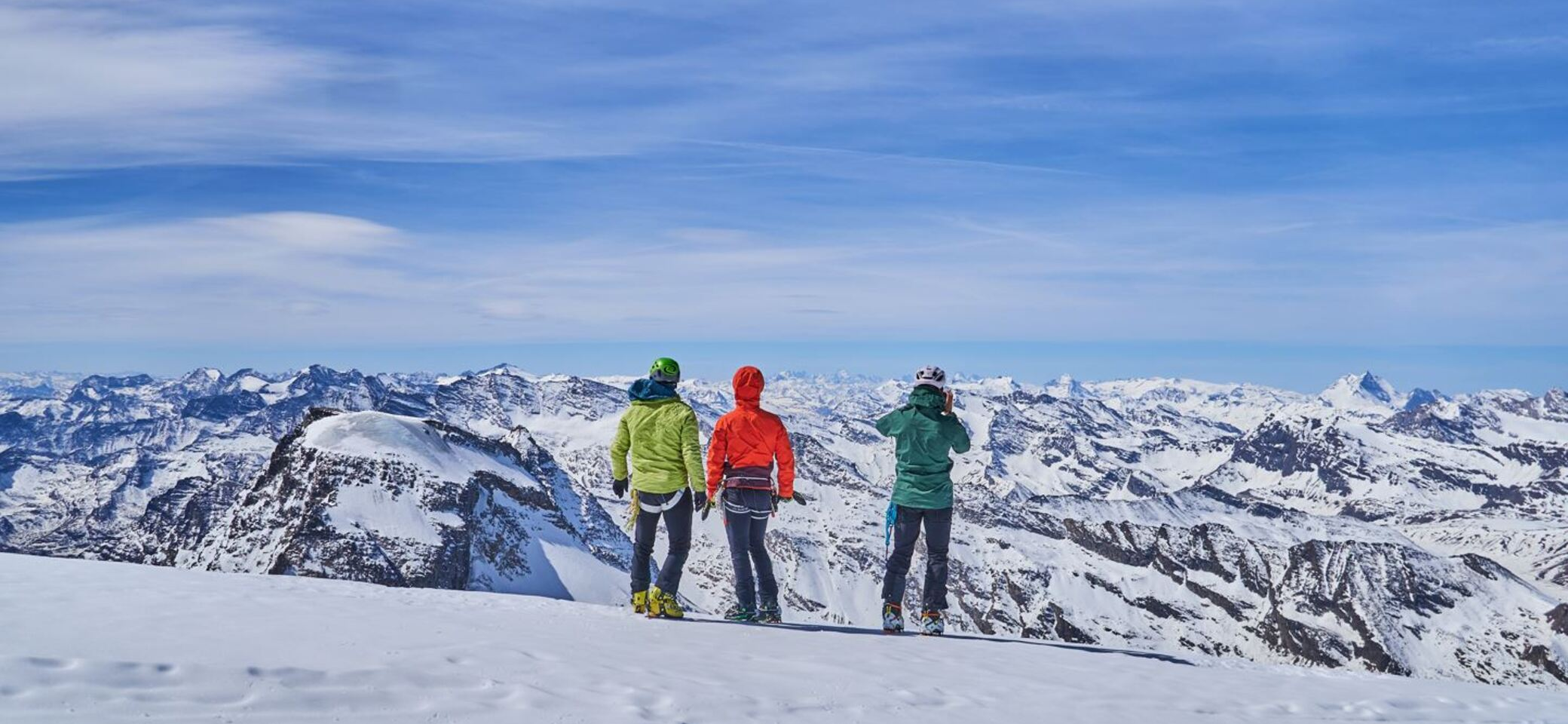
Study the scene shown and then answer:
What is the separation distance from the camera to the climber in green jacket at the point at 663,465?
16.8m

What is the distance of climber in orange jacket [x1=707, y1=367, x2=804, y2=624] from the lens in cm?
1692

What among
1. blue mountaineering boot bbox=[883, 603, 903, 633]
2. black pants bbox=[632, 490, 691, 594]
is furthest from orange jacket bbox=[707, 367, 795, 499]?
blue mountaineering boot bbox=[883, 603, 903, 633]

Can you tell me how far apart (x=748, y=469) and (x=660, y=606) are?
298 centimetres

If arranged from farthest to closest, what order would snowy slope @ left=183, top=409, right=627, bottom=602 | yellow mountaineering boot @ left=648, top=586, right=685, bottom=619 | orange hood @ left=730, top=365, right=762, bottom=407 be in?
snowy slope @ left=183, top=409, right=627, bottom=602 → yellow mountaineering boot @ left=648, top=586, right=685, bottom=619 → orange hood @ left=730, top=365, right=762, bottom=407

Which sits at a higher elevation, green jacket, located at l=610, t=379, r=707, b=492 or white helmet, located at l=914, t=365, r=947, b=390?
white helmet, located at l=914, t=365, r=947, b=390

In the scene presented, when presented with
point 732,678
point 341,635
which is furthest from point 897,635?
point 341,635

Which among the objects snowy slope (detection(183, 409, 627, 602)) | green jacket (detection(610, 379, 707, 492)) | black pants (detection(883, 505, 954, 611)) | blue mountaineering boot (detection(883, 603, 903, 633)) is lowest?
snowy slope (detection(183, 409, 627, 602))

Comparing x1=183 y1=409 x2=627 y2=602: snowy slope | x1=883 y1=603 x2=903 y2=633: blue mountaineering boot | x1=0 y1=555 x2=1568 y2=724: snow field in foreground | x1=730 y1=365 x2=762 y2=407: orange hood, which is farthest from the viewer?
x1=183 y1=409 x2=627 y2=602: snowy slope

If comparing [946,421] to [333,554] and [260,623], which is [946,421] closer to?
[260,623]

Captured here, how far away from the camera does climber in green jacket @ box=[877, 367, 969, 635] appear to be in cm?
1683

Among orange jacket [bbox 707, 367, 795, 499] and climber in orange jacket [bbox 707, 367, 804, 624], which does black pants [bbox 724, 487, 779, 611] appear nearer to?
climber in orange jacket [bbox 707, 367, 804, 624]

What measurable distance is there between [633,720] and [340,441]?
461ft

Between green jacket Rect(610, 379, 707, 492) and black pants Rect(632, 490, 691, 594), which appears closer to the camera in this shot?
green jacket Rect(610, 379, 707, 492)

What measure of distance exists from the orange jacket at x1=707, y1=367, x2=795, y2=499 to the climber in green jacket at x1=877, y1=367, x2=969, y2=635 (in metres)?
1.83
